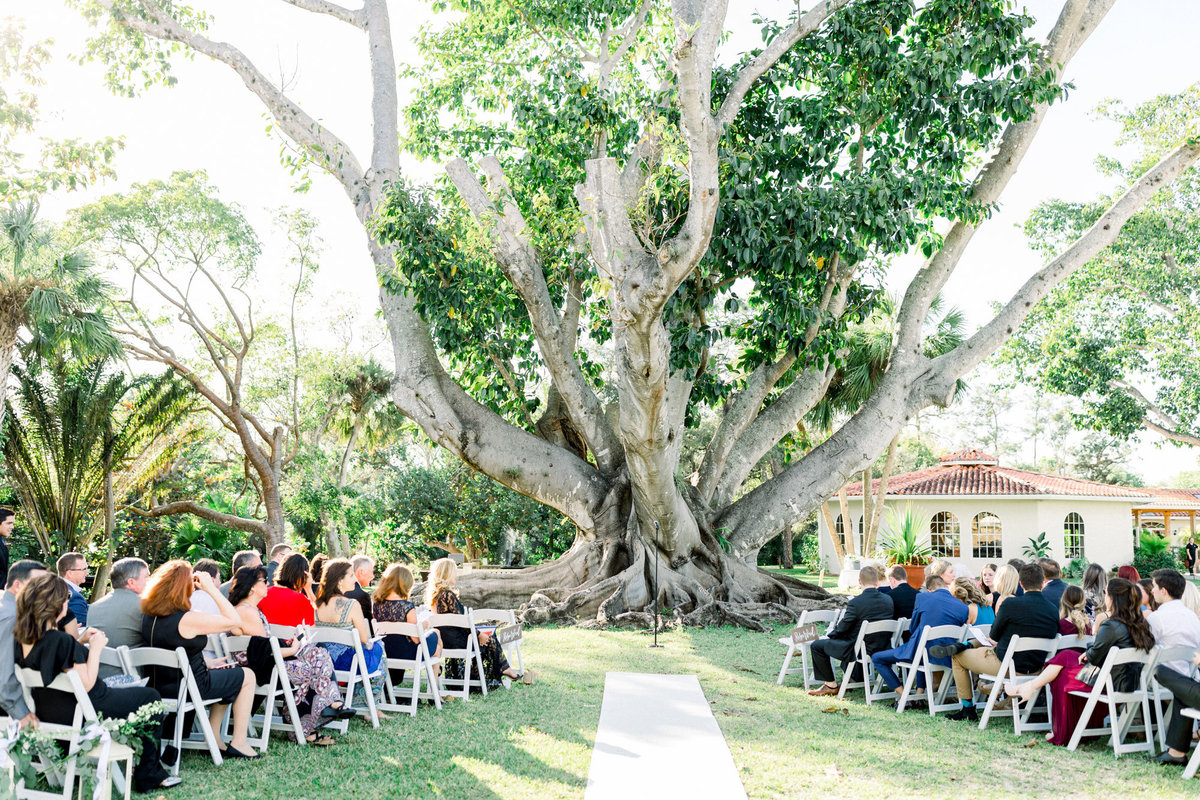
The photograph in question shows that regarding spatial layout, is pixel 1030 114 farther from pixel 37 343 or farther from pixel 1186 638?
pixel 37 343

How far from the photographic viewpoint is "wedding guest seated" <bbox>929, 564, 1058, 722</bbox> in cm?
682

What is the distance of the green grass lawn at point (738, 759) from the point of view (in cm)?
507

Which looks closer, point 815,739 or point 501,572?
point 815,739

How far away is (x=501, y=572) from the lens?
14.0 metres

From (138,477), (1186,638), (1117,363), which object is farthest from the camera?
(1117,363)

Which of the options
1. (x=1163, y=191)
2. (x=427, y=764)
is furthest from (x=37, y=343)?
(x=1163, y=191)

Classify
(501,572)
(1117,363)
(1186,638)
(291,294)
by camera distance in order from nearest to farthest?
(1186,638), (501,572), (1117,363), (291,294)

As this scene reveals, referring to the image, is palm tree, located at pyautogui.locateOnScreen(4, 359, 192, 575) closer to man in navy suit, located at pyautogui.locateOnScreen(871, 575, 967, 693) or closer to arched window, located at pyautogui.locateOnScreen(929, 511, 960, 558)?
man in navy suit, located at pyautogui.locateOnScreen(871, 575, 967, 693)

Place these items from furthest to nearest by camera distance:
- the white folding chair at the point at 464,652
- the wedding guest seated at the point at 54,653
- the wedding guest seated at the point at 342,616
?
1. the white folding chair at the point at 464,652
2. the wedding guest seated at the point at 342,616
3. the wedding guest seated at the point at 54,653

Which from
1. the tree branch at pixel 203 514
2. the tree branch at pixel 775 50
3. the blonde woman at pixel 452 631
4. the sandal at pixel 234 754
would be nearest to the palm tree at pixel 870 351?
the tree branch at pixel 775 50

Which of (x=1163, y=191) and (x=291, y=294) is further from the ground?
(x=1163, y=191)

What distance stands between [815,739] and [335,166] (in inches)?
457

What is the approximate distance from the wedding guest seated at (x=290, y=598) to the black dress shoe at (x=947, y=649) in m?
5.07

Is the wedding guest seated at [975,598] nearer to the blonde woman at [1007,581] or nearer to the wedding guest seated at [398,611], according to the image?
the blonde woman at [1007,581]
